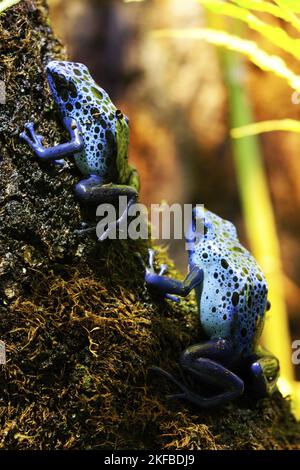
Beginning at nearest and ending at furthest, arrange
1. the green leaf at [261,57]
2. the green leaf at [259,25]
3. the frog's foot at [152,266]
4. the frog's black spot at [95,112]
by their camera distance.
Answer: the green leaf at [259,25] < the green leaf at [261,57] < the frog's black spot at [95,112] < the frog's foot at [152,266]

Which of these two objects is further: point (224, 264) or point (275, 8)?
point (224, 264)

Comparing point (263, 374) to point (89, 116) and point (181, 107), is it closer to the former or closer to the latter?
point (89, 116)

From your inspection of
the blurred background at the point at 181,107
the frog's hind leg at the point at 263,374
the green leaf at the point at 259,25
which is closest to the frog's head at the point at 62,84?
the green leaf at the point at 259,25

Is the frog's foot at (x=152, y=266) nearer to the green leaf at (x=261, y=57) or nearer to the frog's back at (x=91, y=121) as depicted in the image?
the frog's back at (x=91, y=121)
